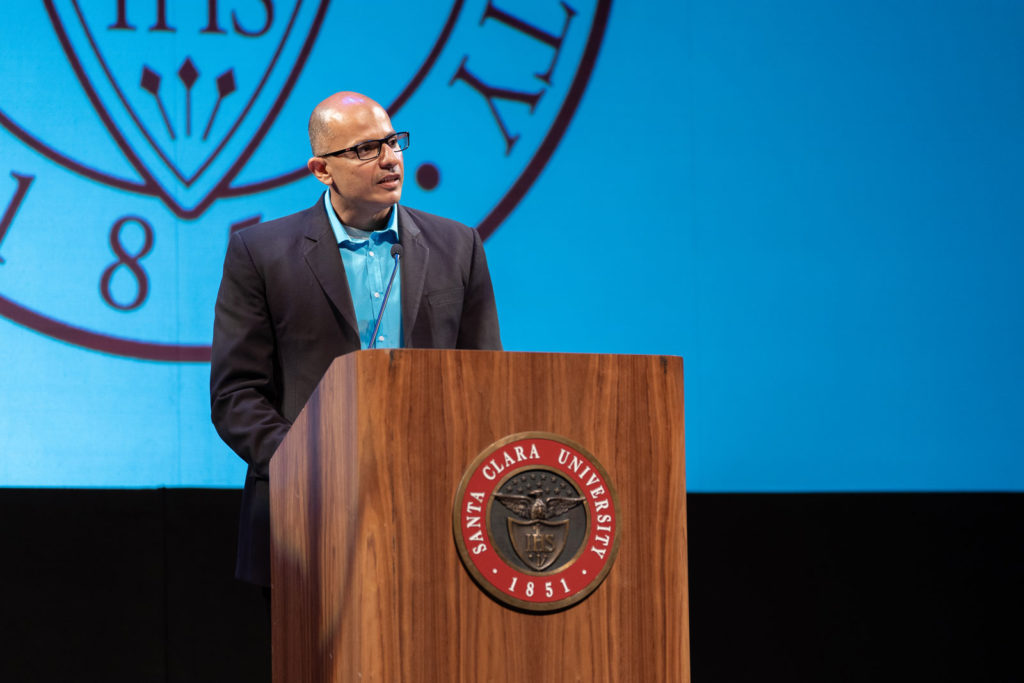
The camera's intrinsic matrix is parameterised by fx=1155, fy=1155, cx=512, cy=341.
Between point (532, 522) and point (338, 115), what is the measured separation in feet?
3.27

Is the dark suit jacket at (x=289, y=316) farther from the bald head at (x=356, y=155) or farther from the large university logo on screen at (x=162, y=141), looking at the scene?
the large university logo on screen at (x=162, y=141)

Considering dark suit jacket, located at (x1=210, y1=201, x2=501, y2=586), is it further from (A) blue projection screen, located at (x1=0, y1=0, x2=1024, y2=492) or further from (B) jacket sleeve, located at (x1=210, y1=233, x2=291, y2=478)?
(A) blue projection screen, located at (x1=0, y1=0, x2=1024, y2=492)

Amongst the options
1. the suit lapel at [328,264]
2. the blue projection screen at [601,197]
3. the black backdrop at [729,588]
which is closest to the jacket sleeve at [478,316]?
the suit lapel at [328,264]

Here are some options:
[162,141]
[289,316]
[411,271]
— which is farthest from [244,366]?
[162,141]

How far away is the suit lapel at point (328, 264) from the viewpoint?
2.01 meters

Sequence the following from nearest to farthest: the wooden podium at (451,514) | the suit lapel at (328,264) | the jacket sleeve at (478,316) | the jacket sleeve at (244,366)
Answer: the wooden podium at (451,514) < the jacket sleeve at (244,366) < the suit lapel at (328,264) < the jacket sleeve at (478,316)

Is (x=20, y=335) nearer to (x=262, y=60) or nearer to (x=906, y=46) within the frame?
(x=262, y=60)

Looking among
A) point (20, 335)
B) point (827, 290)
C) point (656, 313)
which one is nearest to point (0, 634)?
point (20, 335)

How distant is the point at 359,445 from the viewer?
51.6 inches

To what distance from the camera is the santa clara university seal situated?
1.34m

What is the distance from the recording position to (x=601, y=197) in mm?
3082

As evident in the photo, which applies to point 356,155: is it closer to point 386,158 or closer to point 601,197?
point 386,158

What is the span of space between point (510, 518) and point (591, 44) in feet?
6.58

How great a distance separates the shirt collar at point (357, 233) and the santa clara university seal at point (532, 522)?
0.84 metres
